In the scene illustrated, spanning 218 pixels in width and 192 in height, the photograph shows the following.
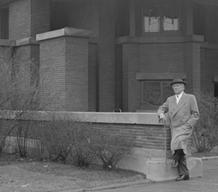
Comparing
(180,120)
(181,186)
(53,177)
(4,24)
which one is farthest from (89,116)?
(4,24)

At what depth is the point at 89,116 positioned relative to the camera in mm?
11820

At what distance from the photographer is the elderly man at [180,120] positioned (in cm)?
976

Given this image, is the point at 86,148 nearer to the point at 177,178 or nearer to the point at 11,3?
the point at 177,178

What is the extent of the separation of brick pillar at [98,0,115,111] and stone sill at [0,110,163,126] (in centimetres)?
658

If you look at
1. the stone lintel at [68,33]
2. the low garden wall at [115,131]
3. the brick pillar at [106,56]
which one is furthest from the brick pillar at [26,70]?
the brick pillar at [106,56]

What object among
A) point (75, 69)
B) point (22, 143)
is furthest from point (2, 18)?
point (22, 143)

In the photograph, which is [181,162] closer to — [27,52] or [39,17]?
[27,52]

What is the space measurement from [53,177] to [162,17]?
11.1 metres

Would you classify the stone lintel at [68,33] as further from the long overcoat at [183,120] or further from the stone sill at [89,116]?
the long overcoat at [183,120]

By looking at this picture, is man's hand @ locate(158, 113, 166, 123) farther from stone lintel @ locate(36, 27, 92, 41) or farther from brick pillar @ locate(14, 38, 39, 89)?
brick pillar @ locate(14, 38, 39, 89)

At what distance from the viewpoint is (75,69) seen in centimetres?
1708

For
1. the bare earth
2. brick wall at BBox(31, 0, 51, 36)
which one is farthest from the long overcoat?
brick wall at BBox(31, 0, 51, 36)

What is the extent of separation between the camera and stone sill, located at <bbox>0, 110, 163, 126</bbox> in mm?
10681

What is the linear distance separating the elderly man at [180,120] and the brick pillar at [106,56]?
9.59 m
